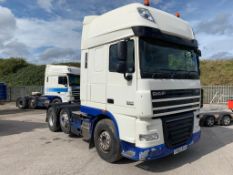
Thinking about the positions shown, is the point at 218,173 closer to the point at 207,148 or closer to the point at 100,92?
the point at 207,148

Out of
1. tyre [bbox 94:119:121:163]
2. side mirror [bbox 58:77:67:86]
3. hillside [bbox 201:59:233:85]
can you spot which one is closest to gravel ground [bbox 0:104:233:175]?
tyre [bbox 94:119:121:163]

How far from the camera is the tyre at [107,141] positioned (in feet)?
15.9

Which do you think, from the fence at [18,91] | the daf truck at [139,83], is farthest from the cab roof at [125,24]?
the fence at [18,91]

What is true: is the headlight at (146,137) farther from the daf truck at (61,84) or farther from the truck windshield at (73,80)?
the truck windshield at (73,80)

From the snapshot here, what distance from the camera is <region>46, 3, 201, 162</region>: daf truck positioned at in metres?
4.34

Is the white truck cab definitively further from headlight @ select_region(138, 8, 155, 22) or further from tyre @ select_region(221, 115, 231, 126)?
headlight @ select_region(138, 8, 155, 22)

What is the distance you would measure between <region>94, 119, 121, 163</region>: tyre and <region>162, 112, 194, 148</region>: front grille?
1.07 metres

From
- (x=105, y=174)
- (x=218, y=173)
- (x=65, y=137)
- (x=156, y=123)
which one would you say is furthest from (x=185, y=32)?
(x=65, y=137)

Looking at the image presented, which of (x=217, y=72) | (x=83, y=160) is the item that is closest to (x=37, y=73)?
(x=217, y=72)

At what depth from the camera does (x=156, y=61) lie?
179 inches

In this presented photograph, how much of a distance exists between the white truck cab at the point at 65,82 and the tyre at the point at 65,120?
6521 mm

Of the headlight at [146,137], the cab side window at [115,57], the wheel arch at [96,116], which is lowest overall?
the headlight at [146,137]

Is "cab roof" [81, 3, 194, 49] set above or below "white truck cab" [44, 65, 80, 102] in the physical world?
above

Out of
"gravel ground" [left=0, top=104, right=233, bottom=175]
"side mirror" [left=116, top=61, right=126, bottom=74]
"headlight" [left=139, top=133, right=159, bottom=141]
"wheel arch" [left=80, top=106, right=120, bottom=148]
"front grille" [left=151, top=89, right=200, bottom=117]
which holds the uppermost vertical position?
"side mirror" [left=116, top=61, right=126, bottom=74]
